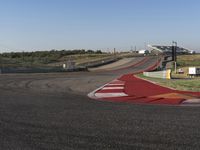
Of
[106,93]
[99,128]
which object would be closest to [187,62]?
[106,93]

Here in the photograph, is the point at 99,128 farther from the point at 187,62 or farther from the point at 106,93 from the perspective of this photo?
the point at 187,62

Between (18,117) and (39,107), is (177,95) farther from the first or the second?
(18,117)

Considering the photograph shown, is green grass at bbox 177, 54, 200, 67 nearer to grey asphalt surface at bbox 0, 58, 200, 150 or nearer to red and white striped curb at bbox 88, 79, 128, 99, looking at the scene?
red and white striped curb at bbox 88, 79, 128, 99

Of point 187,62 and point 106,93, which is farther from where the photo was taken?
point 187,62

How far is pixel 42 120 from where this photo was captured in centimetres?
941

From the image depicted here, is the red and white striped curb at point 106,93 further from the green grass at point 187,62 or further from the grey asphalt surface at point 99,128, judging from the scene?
the green grass at point 187,62

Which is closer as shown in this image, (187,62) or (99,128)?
(99,128)

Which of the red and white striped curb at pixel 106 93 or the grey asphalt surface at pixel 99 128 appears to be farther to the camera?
the red and white striped curb at pixel 106 93

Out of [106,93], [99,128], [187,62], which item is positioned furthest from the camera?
[187,62]

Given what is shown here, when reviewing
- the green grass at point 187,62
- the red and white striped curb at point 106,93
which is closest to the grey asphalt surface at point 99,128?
the red and white striped curb at point 106,93

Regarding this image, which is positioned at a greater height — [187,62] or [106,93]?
[187,62]

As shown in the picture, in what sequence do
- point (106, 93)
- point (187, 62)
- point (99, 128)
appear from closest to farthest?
point (99, 128), point (106, 93), point (187, 62)

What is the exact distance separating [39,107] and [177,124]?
209 inches

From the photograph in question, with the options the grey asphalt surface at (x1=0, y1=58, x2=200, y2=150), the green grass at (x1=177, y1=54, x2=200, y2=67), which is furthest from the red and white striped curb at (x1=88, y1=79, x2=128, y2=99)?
the green grass at (x1=177, y1=54, x2=200, y2=67)
